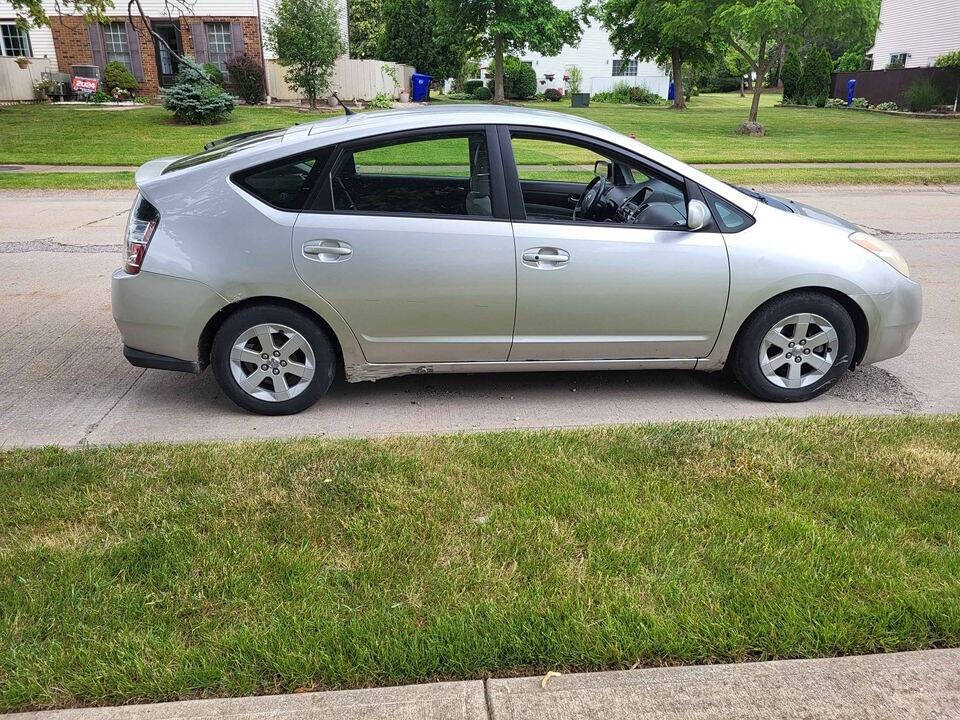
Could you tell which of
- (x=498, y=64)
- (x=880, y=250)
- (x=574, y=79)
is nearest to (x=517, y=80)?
(x=574, y=79)

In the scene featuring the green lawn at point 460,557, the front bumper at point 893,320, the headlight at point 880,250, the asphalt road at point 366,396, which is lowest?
the asphalt road at point 366,396

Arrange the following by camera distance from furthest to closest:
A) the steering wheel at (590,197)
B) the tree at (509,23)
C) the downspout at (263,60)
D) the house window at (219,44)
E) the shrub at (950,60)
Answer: the tree at (509,23) → the shrub at (950,60) → the house window at (219,44) → the downspout at (263,60) → the steering wheel at (590,197)

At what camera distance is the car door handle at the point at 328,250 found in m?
4.55

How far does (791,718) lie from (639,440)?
1.94 meters

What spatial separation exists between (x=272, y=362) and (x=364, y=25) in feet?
163

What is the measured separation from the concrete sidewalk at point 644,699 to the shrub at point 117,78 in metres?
31.7

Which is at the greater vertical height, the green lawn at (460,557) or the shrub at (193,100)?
the shrub at (193,100)

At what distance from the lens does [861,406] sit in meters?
5.04

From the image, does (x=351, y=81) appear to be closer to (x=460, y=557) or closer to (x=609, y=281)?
(x=609, y=281)

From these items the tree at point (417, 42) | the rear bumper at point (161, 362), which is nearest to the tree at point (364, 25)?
the tree at point (417, 42)

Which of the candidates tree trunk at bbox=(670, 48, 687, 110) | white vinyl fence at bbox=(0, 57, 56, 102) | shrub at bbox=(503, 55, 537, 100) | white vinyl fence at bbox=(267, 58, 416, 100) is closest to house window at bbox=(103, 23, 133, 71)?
white vinyl fence at bbox=(0, 57, 56, 102)

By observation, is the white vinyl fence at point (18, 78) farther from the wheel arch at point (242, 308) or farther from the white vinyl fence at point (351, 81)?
the wheel arch at point (242, 308)

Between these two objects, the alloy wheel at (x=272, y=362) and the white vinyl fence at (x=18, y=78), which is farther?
the white vinyl fence at (x=18, y=78)

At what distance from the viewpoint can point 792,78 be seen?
40.8 m
